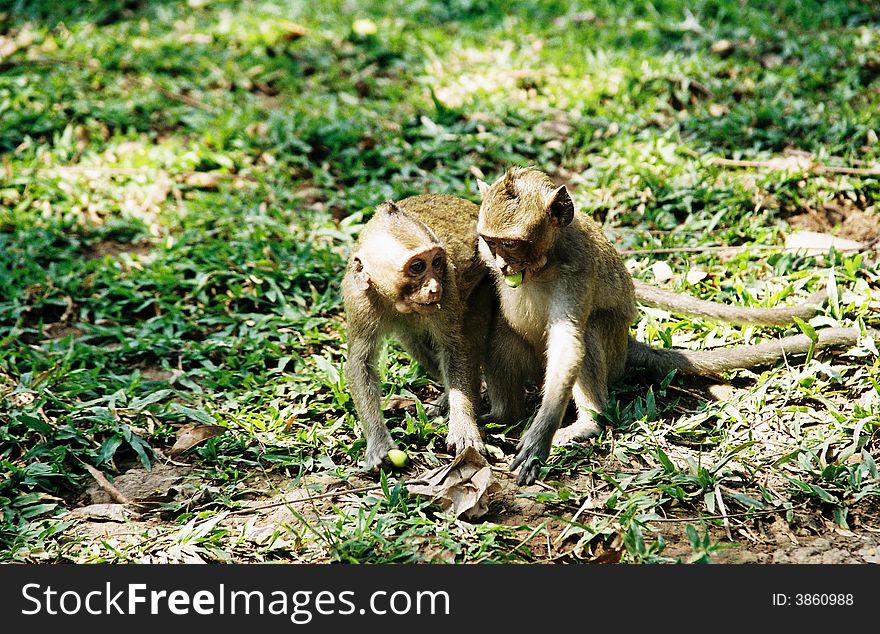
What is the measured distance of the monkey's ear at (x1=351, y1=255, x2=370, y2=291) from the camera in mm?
6266

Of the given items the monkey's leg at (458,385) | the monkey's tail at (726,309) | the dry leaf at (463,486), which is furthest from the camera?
the monkey's tail at (726,309)

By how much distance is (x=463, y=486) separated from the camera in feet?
18.8

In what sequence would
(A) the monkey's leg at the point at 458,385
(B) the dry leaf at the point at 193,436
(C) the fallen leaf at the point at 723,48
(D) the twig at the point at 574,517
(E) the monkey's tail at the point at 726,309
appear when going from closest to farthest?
(D) the twig at the point at 574,517 < (A) the monkey's leg at the point at 458,385 < (B) the dry leaf at the point at 193,436 < (E) the monkey's tail at the point at 726,309 < (C) the fallen leaf at the point at 723,48

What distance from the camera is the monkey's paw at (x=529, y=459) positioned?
5871 millimetres

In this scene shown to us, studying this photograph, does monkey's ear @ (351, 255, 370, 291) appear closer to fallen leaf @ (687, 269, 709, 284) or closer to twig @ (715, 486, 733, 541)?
twig @ (715, 486, 733, 541)

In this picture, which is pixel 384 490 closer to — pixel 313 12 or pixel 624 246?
pixel 624 246

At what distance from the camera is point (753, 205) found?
8.69 metres

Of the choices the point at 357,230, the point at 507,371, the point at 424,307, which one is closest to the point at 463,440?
the point at 507,371

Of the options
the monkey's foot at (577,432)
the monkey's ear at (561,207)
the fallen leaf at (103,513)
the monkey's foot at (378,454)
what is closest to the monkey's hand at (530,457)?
the monkey's foot at (577,432)

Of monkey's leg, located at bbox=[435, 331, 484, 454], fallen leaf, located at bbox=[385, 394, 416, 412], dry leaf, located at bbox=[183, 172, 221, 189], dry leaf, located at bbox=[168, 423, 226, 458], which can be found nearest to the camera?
monkey's leg, located at bbox=[435, 331, 484, 454]

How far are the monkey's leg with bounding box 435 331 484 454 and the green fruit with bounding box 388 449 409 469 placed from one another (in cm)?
32

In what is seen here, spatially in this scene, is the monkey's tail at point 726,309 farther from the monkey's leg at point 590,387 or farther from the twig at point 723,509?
the twig at point 723,509

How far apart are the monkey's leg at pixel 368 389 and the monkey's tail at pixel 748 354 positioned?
2073mm

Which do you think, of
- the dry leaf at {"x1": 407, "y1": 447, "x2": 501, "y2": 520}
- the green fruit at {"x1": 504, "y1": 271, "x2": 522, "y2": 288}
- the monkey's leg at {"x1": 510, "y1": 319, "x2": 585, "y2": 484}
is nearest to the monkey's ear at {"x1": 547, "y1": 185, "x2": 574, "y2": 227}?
the green fruit at {"x1": 504, "y1": 271, "x2": 522, "y2": 288}
